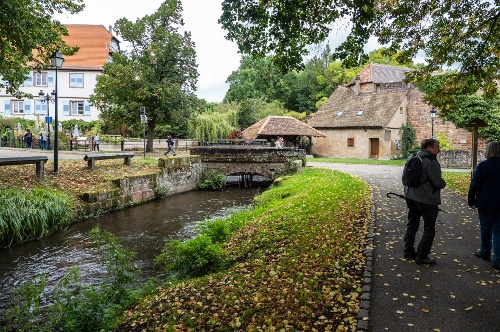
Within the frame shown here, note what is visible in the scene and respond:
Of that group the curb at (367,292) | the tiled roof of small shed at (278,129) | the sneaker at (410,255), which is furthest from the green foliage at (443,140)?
the sneaker at (410,255)

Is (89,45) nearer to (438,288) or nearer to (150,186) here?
(150,186)

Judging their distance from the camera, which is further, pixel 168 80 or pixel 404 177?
pixel 168 80

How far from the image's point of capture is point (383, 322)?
440cm

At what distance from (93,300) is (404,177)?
16.4ft

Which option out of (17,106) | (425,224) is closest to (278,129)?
(425,224)

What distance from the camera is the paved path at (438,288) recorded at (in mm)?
4387

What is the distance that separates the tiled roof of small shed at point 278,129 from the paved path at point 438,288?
25276 mm

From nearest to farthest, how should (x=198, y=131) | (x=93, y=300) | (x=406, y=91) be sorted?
(x=93, y=300)
(x=198, y=131)
(x=406, y=91)

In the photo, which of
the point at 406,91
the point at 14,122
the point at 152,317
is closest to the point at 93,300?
the point at 152,317

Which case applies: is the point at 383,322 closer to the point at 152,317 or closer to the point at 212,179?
the point at 152,317

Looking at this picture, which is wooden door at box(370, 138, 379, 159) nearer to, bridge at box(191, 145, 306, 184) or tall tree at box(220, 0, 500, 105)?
bridge at box(191, 145, 306, 184)

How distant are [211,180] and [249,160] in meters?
2.63

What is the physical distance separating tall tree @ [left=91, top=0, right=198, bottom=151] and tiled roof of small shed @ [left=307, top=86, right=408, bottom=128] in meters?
16.7

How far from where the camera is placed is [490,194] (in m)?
6.04
